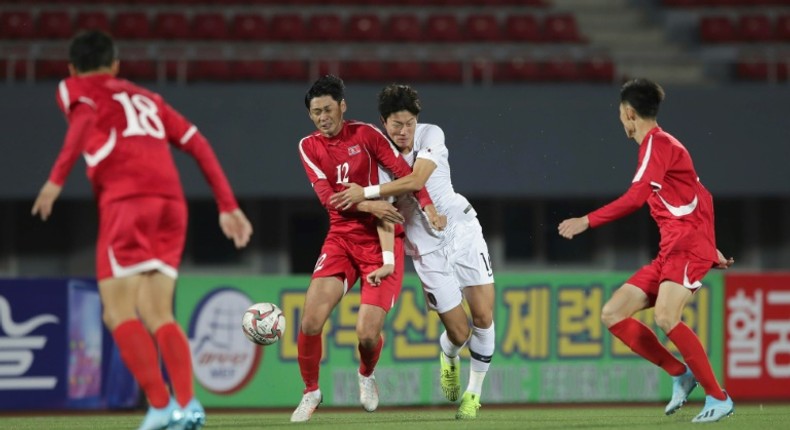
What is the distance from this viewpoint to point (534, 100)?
15492 millimetres

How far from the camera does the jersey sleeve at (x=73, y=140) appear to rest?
5.53 m

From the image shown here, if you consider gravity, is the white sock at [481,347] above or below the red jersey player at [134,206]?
below

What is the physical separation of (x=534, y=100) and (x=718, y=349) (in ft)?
14.5

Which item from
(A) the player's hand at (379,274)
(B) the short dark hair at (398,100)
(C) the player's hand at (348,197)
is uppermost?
(B) the short dark hair at (398,100)

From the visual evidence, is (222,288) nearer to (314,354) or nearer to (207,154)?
(314,354)

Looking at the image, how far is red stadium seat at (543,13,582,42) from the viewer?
1762cm

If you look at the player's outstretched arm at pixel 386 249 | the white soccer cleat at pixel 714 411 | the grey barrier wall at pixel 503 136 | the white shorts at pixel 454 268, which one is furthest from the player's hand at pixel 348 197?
the grey barrier wall at pixel 503 136

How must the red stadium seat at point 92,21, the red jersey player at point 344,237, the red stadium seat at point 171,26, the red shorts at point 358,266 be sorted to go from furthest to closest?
1. the red stadium seat at point 171,26
2. the red stadium seat at point 92,21
3. the red shorts at point 358,266
4. the red jersey player at point 344,237

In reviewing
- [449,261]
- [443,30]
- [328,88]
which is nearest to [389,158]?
[328,88]

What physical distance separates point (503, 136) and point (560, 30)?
9.80ft

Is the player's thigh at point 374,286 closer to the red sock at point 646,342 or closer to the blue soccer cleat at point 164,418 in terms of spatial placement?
the red sock at point 646,342

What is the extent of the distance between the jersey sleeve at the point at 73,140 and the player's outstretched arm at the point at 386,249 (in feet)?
7.55

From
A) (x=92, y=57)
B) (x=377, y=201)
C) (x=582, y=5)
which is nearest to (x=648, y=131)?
(x=377, y=201)

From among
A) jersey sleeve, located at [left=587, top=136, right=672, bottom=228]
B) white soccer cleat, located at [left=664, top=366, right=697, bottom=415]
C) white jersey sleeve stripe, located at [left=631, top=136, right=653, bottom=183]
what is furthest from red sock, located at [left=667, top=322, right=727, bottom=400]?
white jersey sleeve stripe, located at [left=631, top=136, right=653, bottom=183]
